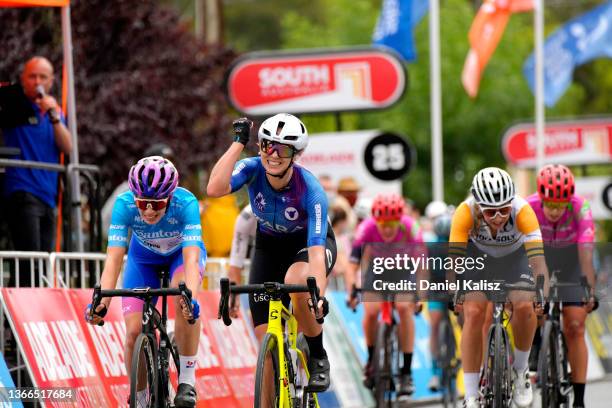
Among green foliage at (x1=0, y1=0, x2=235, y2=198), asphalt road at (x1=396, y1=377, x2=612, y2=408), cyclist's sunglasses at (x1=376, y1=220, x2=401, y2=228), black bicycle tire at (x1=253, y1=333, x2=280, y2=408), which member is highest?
green foliage at (x1=0, y1=0, x2=235, y2=198)

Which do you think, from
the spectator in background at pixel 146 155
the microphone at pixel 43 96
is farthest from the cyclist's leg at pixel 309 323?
the microphone at pixel 43 96

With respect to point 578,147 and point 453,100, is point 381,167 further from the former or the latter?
point 453,100

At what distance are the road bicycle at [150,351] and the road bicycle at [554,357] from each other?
334 centimetres

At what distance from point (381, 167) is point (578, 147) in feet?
60.8

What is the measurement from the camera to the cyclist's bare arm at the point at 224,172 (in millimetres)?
10344

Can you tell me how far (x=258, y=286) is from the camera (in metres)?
10.0

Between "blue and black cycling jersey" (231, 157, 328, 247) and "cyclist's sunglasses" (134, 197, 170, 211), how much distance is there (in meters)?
0.53

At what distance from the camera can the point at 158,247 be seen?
1066 centimetres

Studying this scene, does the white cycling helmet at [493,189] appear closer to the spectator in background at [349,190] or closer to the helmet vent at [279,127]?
the helmet vent at [279,127]

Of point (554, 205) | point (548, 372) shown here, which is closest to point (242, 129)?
point (554, 205)

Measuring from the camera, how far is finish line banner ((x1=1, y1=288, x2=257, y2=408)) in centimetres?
1098

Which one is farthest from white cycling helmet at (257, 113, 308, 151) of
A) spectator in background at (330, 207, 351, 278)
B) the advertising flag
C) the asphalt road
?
the advertising flag

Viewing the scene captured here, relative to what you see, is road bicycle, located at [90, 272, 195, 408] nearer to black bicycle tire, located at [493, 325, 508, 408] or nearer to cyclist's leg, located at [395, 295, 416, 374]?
black bicycle tire, located at [493, 325, 508, 408]

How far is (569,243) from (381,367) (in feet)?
10.1
